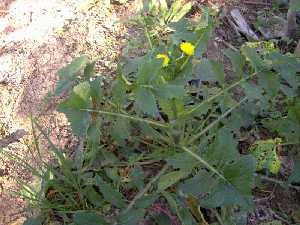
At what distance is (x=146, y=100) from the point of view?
1.43 m

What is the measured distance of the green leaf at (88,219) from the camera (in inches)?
58.2

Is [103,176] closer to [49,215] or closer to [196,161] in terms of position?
[49,215]

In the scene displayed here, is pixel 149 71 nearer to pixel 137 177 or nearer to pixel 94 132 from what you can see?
pixel 94 132

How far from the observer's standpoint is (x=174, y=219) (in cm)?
168

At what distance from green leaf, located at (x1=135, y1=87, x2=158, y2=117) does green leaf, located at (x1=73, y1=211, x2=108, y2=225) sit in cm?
40

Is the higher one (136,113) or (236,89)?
(136,113)

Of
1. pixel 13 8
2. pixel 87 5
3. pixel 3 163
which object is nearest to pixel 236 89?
pixel 87 5

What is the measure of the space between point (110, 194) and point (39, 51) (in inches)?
38.9

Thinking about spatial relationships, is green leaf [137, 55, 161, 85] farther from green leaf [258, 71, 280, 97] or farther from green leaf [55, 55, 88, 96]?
green leaf [258, 71, 280, 97]

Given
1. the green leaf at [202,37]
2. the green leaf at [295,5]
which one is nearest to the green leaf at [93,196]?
the green leaf at [202,37]

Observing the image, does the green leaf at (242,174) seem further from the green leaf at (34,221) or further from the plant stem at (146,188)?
the green leaf at (34,221)

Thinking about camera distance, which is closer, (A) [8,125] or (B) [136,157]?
(B) [136,157]

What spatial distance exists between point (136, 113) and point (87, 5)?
87 centimetres

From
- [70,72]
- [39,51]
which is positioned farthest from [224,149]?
[39,51]
